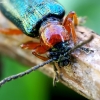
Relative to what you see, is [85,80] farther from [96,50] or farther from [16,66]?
[16,66]

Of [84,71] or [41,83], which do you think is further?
[41,83]

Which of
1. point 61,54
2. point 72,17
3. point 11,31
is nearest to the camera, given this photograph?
point 61,54

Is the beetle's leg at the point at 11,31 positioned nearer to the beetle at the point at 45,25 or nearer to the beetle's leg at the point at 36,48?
the beetle at the point at 45,25

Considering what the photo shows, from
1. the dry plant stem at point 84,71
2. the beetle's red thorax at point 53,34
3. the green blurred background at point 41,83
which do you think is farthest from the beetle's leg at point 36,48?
the green blurred background at point 41,83

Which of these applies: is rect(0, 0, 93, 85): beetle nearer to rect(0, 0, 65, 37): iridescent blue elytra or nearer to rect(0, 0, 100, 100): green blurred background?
rect(0, 0, 65, 37): iridescent blue elytra

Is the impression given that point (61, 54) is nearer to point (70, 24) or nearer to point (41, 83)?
point (70, 24)

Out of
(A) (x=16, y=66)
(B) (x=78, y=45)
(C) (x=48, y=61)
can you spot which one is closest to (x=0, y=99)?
(A) (x=16, y=66)

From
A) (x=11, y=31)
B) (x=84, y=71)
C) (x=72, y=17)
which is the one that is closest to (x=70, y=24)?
(x=72, y=17)

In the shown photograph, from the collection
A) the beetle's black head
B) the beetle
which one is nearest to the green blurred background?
the beetle
